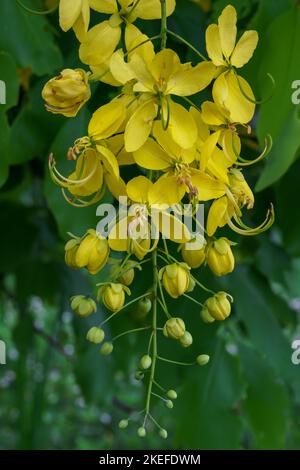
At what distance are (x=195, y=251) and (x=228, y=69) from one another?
0.41 ft

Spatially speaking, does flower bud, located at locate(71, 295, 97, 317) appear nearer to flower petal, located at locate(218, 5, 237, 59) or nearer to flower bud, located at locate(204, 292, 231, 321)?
flower bud, located at locate(204, 292, 231, 321)

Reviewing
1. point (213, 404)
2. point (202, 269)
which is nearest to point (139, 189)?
point (202, 269)

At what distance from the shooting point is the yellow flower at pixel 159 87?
21.0 inches

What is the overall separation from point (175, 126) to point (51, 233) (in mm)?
949

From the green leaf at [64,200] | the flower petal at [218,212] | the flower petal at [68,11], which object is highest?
the flower petal at [68,11]

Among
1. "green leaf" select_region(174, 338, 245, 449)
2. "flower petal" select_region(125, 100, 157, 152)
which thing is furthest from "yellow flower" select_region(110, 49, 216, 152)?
"green leaf" select_region(174, 338, 245, 449)

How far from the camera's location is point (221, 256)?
0.57 m

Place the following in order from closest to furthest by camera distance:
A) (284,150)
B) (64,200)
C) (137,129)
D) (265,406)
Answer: (137,129), (284,150), (64,200), (265,406)

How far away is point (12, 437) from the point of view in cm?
273

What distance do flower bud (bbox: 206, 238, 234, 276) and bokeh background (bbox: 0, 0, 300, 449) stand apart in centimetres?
13

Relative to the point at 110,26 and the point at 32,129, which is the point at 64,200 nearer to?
the point at 32,129

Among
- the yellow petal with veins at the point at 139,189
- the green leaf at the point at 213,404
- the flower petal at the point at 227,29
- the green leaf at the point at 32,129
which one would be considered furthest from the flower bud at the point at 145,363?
the green leaf at the point at 213,404

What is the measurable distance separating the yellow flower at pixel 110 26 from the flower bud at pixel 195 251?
0.14m

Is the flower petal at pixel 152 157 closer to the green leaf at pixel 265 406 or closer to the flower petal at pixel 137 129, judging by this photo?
the flower petal at pixel 137 129
